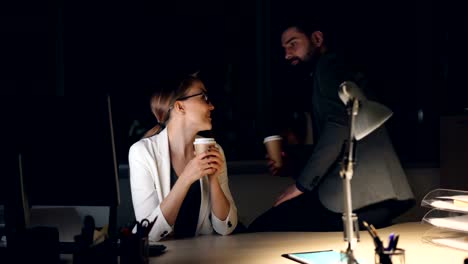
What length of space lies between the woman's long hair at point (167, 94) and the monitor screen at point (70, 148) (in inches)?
34.1

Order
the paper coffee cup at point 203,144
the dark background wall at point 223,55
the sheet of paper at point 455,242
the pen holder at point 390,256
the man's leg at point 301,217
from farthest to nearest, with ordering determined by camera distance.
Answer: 1. the dark background wall at point 223,55
2. the man's leg at point 301,217
3. the paper coffee cup at point 203,144
4. the sheet of paper at point 455,242
5. the pen holder at point 390,256

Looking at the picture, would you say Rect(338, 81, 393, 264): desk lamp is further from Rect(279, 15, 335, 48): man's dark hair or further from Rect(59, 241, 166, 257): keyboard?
Rect(279, 15, 335, 48): man's dark hair

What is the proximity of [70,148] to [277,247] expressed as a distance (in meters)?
0.73

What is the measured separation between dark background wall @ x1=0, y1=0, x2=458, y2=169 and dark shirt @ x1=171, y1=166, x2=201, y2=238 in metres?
1.16

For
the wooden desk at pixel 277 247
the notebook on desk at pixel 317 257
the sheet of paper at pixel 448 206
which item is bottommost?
the wooden desk at pixel 277 247

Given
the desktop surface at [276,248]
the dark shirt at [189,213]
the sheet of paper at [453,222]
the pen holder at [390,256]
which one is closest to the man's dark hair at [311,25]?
the dark shirt at [189,213]

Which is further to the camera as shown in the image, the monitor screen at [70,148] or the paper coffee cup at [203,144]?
the paper coffee cup at [203,144]

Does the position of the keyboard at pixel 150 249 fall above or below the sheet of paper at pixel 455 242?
above

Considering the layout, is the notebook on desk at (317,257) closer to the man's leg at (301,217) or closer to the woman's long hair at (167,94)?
the man's leg at (301,217)

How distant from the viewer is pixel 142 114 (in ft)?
12.8

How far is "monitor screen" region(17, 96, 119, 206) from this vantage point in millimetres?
1869

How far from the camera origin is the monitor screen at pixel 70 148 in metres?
1.87

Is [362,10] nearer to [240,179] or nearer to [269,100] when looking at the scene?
[269,100]

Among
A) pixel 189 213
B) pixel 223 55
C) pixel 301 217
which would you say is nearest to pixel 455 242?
pixel 301 217
